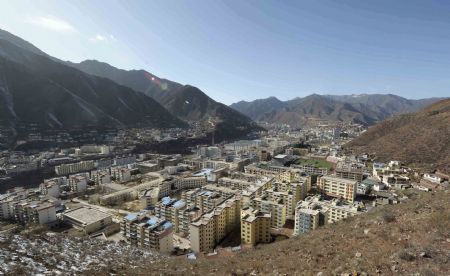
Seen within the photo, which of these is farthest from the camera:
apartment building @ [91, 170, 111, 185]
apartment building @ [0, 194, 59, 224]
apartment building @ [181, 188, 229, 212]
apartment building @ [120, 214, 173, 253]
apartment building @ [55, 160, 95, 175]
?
apartment building @ [55, 160, 95, 175]

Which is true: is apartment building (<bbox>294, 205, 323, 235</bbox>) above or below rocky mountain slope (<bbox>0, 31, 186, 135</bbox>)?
below

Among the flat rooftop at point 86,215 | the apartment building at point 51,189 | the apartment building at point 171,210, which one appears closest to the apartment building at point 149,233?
the apartment building at point 171,210

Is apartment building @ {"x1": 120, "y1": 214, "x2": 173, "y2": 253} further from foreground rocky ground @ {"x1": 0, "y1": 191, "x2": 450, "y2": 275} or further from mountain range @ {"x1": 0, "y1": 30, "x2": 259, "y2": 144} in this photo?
mountain range @ {"x1": 0, "y1": 30, "x2": 259, "y2": 144}

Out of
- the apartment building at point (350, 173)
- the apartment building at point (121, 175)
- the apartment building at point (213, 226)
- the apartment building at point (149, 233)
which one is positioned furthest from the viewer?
the apartment building at point (121, 175)

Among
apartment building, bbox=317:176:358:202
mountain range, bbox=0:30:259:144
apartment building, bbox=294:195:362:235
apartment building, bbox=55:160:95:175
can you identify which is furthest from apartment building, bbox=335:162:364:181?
mountain range, bbox=0:30:259:144

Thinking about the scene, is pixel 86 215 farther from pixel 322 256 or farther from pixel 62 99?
pixel 62 99

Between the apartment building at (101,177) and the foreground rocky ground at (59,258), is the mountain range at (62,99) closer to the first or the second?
the apartment building at (101,177)
